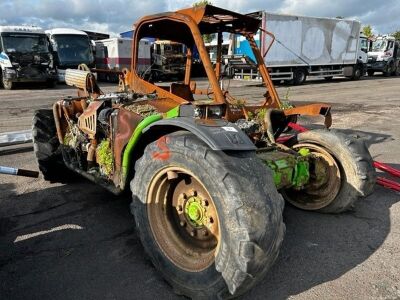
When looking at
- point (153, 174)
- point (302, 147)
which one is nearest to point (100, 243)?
point (153, 174)

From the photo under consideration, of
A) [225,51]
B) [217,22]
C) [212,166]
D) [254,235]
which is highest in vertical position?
[217,22]

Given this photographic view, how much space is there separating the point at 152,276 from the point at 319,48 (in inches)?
880

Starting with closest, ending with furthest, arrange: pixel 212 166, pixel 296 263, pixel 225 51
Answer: pixel 212 166
pixel 296 263
pixel 225 51

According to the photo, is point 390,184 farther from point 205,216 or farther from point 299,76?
point 299,76

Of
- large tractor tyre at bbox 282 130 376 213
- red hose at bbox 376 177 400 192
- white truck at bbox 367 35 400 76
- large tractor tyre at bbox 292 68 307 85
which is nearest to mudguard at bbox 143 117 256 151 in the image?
large tractor tyre at bbox 282 130 376 213

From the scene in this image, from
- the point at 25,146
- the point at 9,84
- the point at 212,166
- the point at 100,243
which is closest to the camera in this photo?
the point at 212,166

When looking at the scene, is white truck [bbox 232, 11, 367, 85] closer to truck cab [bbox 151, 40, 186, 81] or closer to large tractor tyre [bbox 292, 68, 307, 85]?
large tractor tyre [bbox 292, 68, 307, 85]

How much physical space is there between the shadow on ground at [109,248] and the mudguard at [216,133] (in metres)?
1.19

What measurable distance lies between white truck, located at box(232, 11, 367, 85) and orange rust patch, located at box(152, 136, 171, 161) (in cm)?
1631

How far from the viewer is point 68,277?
3.14 metres

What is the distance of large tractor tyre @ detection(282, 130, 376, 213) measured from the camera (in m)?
3.99

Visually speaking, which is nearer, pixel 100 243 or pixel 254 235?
pixel 254 235

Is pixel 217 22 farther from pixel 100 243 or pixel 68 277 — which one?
pixel 68 277

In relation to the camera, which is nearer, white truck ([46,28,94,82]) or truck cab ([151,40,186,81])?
truck cab ([151,40,186,81])
